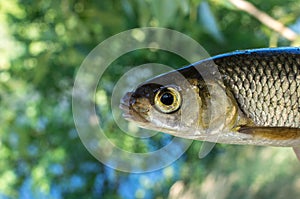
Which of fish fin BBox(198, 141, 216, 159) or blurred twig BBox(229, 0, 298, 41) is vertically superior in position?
blurred twig BBox(229, 0, 298, 41)

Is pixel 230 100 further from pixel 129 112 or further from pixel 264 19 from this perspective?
pixel 264 19

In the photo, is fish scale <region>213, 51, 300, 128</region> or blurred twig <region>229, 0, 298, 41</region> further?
blurred twig <region>229, 0, 298, 41</region>

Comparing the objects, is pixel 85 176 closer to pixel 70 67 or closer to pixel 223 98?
pixel 70 67

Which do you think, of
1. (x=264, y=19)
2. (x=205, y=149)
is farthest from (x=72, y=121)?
(x=205, y=149)

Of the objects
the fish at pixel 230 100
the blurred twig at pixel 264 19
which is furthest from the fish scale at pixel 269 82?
the blurred twig at pixel 264 19

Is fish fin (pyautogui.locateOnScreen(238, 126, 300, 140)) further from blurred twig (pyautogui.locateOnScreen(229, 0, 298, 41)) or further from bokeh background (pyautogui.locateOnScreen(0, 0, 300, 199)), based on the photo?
bokeh background (pyautogui.locateOnScreen(0, 0, 300, 199))

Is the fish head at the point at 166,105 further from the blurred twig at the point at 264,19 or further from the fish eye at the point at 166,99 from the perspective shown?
the blurred twig at the point at 264,19

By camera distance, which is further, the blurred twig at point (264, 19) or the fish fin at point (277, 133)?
the blurred twig at point (264, 19)

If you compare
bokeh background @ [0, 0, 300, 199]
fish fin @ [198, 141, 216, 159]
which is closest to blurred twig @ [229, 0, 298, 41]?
bokeh background @ [0, 0, 300, 199]
